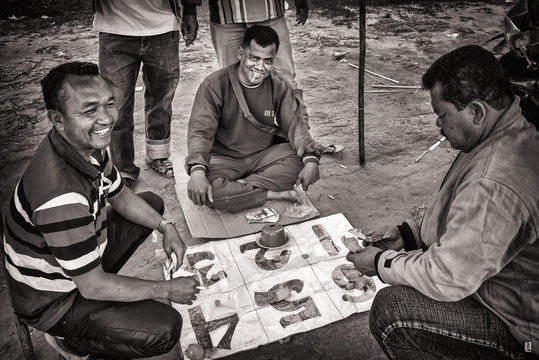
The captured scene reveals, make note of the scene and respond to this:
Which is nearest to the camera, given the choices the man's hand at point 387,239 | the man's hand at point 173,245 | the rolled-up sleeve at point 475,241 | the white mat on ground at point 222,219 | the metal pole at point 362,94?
the rolled-up sleeve at point 475,241

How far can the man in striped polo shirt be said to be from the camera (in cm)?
190

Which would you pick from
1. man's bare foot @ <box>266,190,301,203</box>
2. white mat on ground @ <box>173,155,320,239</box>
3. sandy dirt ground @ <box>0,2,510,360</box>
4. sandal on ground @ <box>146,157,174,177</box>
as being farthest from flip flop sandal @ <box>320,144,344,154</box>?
sandal on ground @ <box>146,157,174,177</box>

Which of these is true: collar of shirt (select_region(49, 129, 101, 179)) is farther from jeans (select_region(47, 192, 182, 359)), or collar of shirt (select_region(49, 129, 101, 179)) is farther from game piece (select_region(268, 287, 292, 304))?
game piece (select_region(268, 287, 292, 304))

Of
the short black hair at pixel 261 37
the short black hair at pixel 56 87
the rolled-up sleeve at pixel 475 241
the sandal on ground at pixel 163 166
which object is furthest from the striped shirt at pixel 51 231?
the sandal on ground at pixel 163 166

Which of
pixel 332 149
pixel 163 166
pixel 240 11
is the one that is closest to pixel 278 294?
pixel 163 166

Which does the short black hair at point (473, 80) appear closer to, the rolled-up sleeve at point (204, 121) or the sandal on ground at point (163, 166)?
the rolled-up sleeve at point (204, 121)

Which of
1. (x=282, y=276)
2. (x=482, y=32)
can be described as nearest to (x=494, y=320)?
(x=282, y=276)

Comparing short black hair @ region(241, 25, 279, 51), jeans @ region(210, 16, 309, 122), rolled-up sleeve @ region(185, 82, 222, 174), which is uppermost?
short black hair @ region(241, 25, 279, 51)

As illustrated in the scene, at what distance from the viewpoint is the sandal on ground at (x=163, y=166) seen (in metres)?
4.15

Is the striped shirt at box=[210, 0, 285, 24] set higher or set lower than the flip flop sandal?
higher

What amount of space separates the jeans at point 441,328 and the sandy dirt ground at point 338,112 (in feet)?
1.85

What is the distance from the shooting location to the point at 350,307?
8.95ft

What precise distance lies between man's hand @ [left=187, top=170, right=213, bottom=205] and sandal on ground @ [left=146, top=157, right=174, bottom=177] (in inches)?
31.1

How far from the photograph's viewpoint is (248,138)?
12.3ft
